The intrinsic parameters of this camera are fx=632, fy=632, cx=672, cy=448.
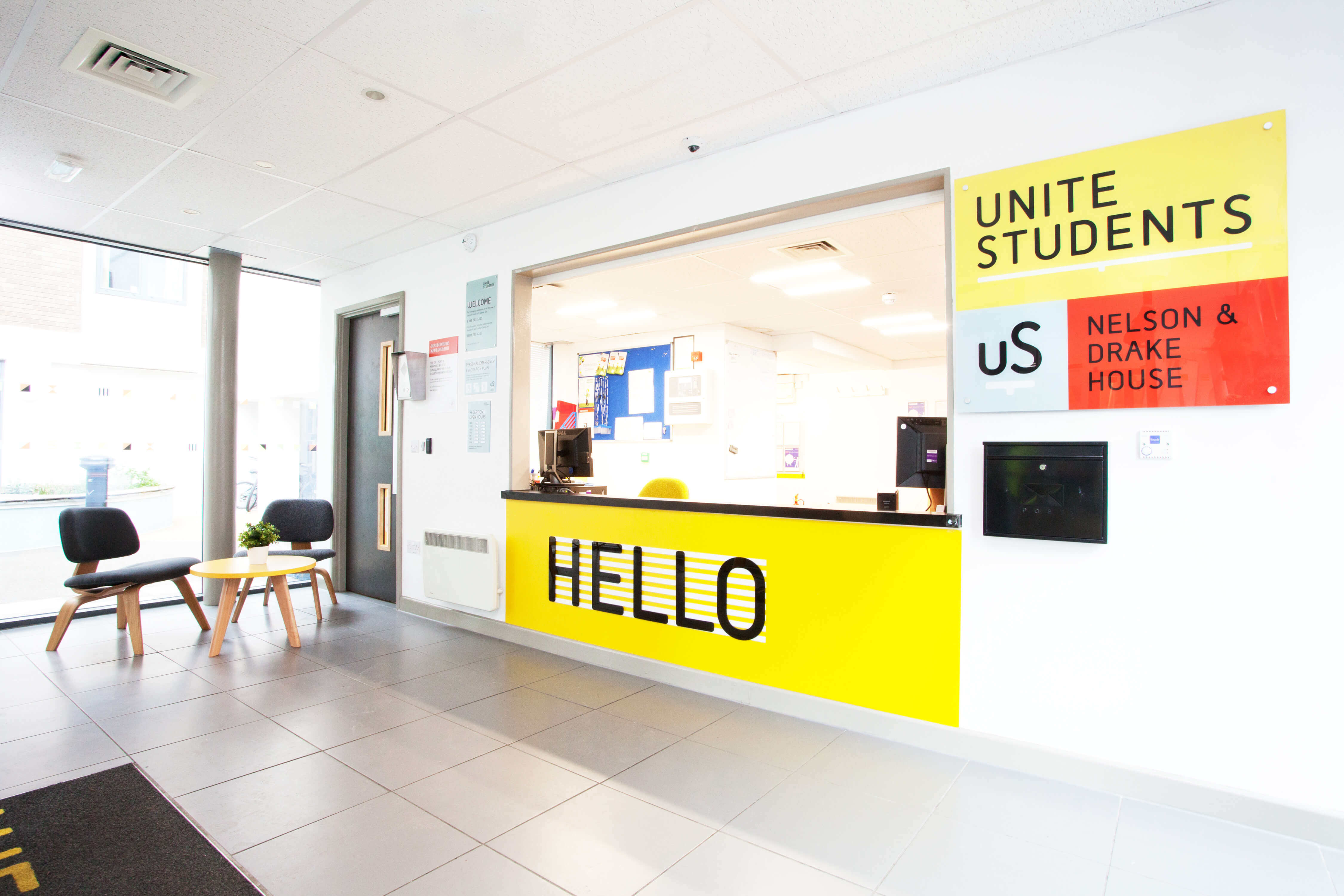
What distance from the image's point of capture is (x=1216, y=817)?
2154 mm

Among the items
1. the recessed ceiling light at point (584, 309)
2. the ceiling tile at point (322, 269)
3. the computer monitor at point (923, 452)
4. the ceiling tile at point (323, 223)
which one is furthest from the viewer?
the recessed ceiling light at point (584, 309)

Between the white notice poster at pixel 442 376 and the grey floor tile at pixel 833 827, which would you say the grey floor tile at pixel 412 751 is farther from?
the white notice poster at pixel 442 376

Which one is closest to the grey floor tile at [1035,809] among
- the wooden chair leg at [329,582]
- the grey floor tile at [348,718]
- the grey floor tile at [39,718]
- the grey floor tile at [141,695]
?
the grey floor tile at [348,718]

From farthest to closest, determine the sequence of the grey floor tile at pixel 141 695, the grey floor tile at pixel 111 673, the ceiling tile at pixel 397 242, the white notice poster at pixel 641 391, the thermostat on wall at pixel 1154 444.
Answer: the white notice poster at pixel 641 391 → the ceiling tile at pixel 397 242 → the grey floor tile at pixel 111 673 → the grey floor tile at pixel 141 695 → the thermostat on wall at pixel 1154 444

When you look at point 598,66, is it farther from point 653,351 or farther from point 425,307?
point 653,351

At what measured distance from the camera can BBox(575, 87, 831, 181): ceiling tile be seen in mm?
2898

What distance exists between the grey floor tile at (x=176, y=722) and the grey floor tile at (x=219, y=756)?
0.19 ft

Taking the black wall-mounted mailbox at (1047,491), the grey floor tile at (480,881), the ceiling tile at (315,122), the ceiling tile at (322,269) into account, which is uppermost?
the ceiling tile at (322,269)

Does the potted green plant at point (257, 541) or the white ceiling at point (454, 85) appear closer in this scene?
the white ceiling at point (454, 85)

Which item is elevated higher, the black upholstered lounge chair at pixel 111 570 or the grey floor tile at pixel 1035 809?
the black upholstered lounge chair at pixel 111 570

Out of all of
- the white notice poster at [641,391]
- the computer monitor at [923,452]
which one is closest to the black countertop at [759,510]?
the computer monitor at [923,452]

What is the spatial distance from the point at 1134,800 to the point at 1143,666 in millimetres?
479

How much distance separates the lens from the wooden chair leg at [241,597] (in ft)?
14.8

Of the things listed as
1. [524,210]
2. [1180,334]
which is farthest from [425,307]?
[1180,334]
